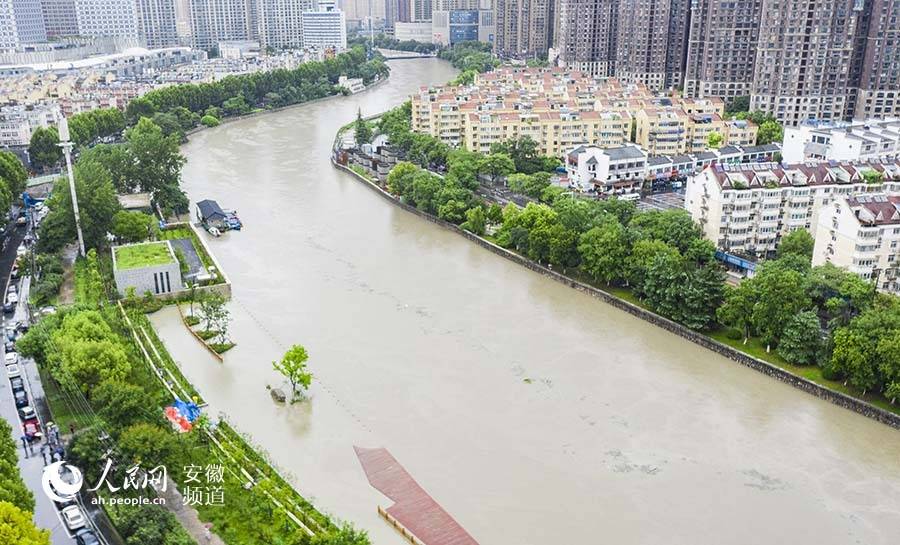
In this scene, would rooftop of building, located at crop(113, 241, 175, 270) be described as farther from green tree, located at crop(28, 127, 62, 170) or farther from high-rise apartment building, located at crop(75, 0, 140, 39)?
high-rise apartment building, located at crop(75, 0, 140, 39)

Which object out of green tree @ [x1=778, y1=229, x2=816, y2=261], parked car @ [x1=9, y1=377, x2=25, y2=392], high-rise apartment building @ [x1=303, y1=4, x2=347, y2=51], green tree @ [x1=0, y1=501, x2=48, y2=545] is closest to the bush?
parked car @ [x1=9, y1=377, x2=25, y2=392]

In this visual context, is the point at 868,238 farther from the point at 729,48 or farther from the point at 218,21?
the point at 218,21

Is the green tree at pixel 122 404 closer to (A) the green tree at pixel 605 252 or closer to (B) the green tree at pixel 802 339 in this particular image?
(A) the green tree at pixel 605 252

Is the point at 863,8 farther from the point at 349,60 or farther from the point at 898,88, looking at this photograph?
the point at 349,60

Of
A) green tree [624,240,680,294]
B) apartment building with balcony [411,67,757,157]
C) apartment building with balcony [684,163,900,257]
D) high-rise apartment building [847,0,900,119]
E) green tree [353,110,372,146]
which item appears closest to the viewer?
green tree [624,240,680,294]

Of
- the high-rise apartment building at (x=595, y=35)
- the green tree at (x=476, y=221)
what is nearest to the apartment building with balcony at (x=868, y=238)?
the green tree at (x=476, y=221)

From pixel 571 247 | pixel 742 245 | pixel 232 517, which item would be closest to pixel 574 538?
pixel 232 517
